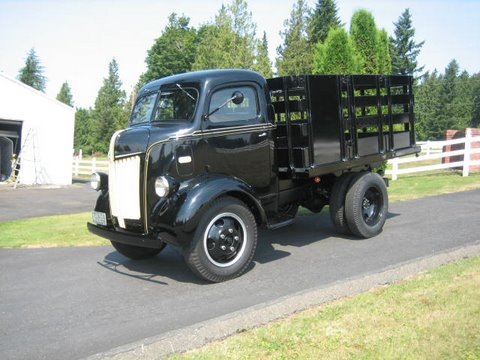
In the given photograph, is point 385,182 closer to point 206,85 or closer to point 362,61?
point 206,85

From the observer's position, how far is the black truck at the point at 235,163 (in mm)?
5383

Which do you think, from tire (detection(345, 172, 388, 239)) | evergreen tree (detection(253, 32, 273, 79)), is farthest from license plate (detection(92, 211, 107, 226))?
evergreen tree (detection(253, 32, 273, 79))

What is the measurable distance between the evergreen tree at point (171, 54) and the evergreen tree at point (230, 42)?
1153 inches

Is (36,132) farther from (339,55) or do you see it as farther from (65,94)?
(65,94)

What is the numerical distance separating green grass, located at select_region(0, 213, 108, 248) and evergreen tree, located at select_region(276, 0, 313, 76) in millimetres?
23649

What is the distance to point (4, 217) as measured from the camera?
38.6 ft

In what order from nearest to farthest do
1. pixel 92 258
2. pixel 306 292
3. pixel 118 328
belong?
pixel 118 328 < pixel 306 292 < pixel 92 258

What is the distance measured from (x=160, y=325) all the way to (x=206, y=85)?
3033 mm

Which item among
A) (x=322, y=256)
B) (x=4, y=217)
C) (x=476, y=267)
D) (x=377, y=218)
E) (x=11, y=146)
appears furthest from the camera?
(x=11, y=146)

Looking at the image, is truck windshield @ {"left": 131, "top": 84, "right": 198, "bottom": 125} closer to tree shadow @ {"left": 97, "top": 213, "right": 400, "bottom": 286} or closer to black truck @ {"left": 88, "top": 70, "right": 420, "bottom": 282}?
black truck @ {"left": 88, "top": 70, "right": 420, "bottom": 282}

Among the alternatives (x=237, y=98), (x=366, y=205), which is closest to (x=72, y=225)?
(x=237, y=98)

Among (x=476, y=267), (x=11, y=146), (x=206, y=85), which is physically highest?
(x=11, y=146)

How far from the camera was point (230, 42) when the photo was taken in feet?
105

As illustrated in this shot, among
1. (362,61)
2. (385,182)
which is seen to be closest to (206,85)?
(385,182)
